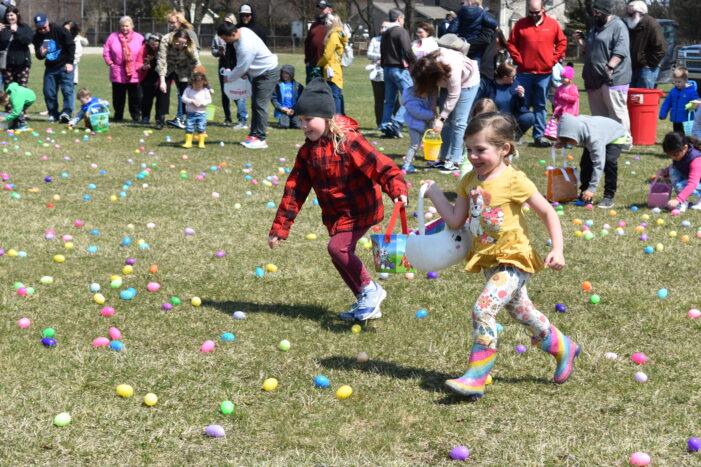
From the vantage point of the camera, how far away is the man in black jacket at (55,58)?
569 inches

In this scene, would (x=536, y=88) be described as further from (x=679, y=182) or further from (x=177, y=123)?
(x=177, y=123)

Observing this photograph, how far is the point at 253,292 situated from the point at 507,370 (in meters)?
2.22

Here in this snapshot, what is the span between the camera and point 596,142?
8594 millimetres

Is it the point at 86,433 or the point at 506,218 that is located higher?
the point at 506,218

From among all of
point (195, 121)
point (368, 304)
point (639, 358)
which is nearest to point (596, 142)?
point (639, 358)

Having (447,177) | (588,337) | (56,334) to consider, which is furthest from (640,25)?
(56,334)

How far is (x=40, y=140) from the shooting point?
1301cm

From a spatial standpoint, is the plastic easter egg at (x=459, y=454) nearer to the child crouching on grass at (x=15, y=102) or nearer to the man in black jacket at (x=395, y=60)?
the man in black jacket at (x=395, y=60)

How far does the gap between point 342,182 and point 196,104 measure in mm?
8043

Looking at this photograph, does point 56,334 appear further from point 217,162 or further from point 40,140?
point 40,140

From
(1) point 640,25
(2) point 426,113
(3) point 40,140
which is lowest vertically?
(3) point 40,140

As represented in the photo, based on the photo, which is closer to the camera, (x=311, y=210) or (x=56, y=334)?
(x=56, y=334)

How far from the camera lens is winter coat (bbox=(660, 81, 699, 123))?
43.0 feet

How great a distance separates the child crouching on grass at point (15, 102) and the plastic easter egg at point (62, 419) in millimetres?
10827
